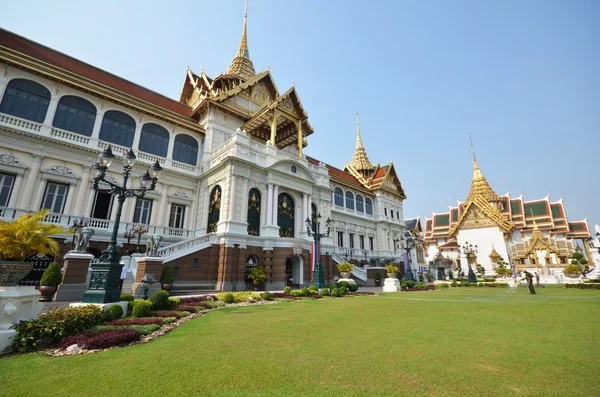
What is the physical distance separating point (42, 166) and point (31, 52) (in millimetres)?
8116

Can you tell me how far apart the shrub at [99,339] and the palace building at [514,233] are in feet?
167

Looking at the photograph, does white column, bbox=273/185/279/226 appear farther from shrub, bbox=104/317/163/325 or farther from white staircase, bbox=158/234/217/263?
shrub, bbox=104/317/163/325

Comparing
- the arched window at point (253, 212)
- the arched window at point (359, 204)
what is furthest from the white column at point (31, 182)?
the arched window at point (359, 204)

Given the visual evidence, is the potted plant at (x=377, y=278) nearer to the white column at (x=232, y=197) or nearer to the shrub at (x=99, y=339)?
the white column at (x=232, y=197)

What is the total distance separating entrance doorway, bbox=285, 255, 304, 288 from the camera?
20234 mm

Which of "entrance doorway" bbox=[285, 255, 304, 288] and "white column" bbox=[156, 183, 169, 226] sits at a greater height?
"white column" bbox=[156, 183, 169, 226]

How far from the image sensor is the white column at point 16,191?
47.0 feet

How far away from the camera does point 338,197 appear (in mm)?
33469

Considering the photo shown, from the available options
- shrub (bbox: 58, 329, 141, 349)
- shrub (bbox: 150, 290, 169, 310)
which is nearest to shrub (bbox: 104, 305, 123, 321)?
shrub (bbox: 150, 290, 169, 310)

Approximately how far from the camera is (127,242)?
1683 cm

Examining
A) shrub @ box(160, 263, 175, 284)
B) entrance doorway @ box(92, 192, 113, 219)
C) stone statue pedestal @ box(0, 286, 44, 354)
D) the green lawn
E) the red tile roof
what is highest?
the red tile roof

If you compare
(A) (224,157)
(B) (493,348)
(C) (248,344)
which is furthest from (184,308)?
(A) (224,157)

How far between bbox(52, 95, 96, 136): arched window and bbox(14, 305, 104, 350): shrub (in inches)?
610

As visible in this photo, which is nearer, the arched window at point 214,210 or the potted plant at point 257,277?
the potted plant at point 257,277
